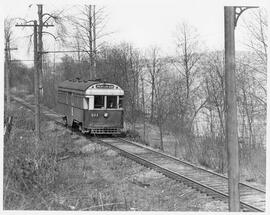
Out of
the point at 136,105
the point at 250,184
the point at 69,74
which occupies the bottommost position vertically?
the point at 250,184

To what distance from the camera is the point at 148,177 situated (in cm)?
1438

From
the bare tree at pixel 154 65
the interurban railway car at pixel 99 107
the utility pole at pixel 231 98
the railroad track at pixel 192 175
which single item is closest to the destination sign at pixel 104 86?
the interurban railway car at pixel 99 107

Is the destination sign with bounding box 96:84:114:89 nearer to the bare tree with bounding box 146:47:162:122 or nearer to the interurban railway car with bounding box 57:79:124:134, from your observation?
the interurban railway car with bounding box 57:79:124:134

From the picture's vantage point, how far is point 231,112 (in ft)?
29.7

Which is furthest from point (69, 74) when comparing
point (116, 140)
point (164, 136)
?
point (116, 140)

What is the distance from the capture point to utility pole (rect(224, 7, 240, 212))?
28.9ft

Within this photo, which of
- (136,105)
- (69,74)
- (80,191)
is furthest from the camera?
(69,74)

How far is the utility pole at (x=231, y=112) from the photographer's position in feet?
28.9

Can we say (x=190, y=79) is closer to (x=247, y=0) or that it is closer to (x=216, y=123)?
(x=216, y=123)

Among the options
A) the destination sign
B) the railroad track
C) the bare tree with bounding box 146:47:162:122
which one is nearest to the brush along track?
the railroad track

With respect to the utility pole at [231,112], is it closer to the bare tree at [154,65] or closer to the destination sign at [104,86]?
the destination sign at [104,86]

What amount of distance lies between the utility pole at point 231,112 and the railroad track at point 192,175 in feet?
5.15

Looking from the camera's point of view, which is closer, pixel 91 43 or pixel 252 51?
pixel 252 51

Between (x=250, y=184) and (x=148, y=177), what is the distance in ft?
10.2
